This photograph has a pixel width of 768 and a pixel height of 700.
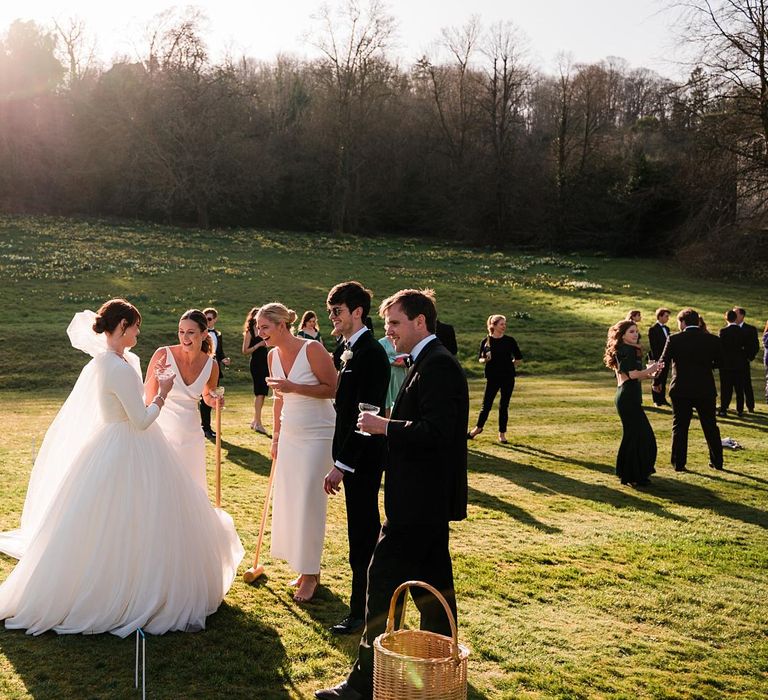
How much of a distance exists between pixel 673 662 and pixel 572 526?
3.45m

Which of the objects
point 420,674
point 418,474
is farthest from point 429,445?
point 420,674

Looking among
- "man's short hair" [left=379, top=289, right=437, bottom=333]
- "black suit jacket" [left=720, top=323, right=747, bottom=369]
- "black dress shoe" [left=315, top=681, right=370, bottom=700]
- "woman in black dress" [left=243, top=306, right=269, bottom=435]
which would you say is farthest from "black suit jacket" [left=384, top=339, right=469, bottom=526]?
"black suit jacket" [left=720, top=323, right=747, bottom=369]

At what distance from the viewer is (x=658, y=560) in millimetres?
8062

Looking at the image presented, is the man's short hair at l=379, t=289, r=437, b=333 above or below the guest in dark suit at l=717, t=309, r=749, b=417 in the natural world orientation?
above

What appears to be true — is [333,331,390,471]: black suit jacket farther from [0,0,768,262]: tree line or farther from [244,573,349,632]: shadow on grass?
[0,0,768,262]: tree line

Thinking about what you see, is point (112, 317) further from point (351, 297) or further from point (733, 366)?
point (733, 366)

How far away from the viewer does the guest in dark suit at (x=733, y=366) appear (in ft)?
57.0

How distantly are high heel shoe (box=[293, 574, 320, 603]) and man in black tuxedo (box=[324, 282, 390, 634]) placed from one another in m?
0.57

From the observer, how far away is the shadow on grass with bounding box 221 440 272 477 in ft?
38.4

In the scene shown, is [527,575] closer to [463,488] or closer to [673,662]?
[673,662]

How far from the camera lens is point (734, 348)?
57.1 feet

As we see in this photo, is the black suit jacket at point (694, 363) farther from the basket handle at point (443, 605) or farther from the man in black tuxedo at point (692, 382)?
the basket handle at point (443, 605)

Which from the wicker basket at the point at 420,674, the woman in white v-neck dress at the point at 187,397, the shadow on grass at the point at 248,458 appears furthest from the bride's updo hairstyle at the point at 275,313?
the shadow on grass at the point at 248,458

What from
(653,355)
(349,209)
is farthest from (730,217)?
(349,209)
